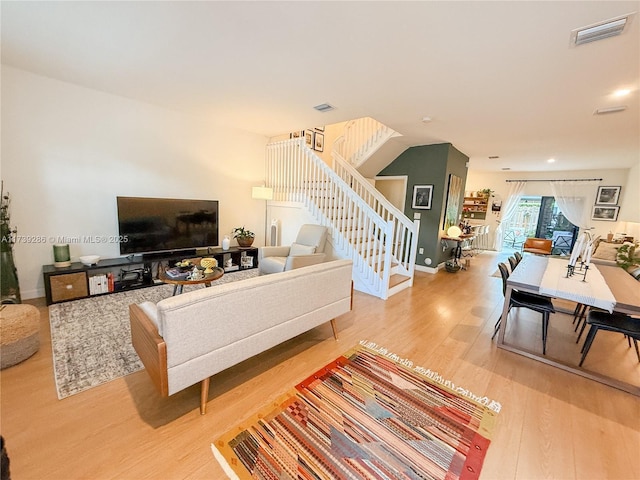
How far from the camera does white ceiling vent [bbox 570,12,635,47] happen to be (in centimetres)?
166

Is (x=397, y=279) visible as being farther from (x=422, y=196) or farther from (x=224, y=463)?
(x=224, y=463)

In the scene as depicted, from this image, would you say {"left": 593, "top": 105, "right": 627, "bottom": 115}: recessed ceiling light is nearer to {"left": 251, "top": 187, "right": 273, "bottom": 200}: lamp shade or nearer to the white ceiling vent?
the white ceiling vent

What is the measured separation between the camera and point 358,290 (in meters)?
4.23

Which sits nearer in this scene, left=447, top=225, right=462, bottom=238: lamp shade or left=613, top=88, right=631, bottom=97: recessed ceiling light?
left=613, top=88, right=631, bottom=97: recessed ceiling light

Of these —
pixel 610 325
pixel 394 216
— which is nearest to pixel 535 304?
pixel 610 325

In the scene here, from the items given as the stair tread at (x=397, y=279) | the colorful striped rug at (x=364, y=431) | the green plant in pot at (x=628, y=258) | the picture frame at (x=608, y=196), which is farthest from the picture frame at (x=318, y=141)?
the picture frame at (x=608, y=196)

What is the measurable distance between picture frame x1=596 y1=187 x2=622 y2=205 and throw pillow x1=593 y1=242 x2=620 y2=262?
2.40m

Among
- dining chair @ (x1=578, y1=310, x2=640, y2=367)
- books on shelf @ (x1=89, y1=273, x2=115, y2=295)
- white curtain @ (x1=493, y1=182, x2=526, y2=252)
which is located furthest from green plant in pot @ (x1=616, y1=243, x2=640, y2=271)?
books on shelf @ (x1=89, y1=273, x2=115, y2=295)

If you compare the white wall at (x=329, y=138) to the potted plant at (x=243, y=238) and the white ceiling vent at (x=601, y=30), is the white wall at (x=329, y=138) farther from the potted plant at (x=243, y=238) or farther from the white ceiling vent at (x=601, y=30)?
the white ceiling vent at (x=601, y=30)

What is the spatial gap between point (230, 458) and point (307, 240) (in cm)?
319

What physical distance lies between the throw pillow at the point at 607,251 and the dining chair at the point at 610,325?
386cm

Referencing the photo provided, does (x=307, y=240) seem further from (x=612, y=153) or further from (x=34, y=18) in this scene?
(x=612, y=153)

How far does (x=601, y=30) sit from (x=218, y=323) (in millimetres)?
3171

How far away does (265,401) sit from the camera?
1.84 m
